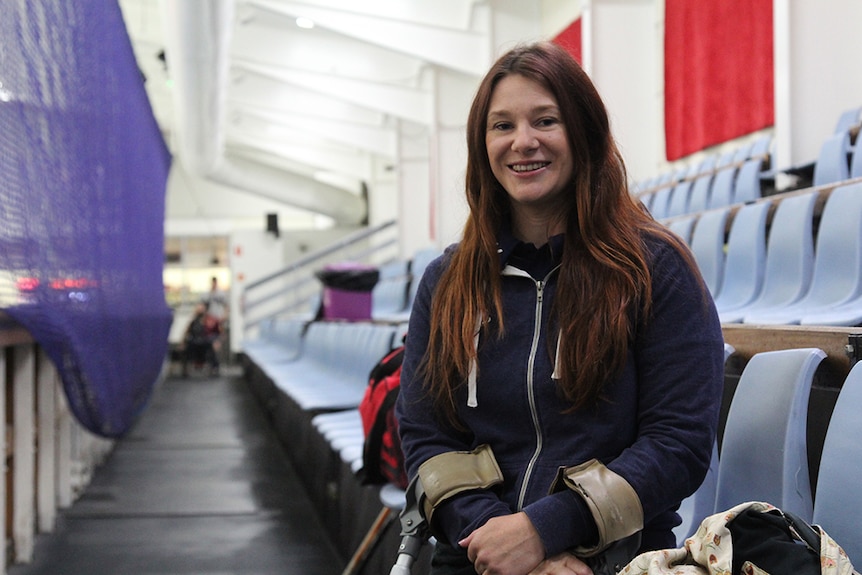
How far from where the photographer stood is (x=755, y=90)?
6.16 metres

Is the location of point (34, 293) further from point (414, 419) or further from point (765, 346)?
point (765, 346)

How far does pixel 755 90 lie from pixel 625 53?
1.43 metres

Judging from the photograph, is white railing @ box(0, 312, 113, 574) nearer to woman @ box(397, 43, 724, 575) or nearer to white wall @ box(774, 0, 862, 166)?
woman @ box(397, 43, 724, 575)

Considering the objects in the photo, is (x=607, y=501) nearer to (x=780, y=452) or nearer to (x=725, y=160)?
(x=780, y=452)

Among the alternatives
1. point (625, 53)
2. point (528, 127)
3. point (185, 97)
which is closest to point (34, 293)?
point (528, 127)

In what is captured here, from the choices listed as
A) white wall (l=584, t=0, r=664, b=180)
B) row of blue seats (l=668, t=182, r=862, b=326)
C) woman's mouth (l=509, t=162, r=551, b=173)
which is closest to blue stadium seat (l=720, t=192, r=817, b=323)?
row of blue seats (l=668, t=182, r=862, b=326)

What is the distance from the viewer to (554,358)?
1182mm

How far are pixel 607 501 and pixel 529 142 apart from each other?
46 centimetres

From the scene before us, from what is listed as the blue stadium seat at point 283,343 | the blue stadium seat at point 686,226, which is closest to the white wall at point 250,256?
the blue stadium seat at point 283,343

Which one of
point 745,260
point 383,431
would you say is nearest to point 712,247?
point 745,260

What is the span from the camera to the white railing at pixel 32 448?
2900 mm

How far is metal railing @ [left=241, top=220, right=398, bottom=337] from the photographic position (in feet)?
46.6

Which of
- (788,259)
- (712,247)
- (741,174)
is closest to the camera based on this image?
(788,259)

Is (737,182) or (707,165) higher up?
(707,165)
